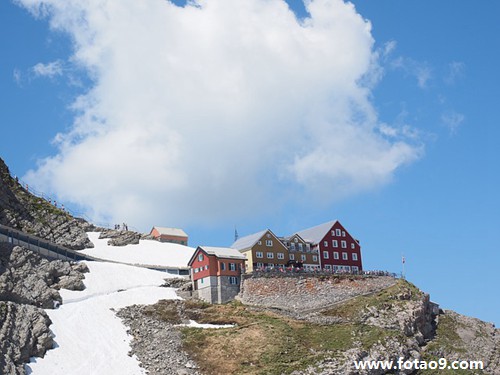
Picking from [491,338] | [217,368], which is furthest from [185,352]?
[491,338]

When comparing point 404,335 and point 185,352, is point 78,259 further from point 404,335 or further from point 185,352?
point 404,335

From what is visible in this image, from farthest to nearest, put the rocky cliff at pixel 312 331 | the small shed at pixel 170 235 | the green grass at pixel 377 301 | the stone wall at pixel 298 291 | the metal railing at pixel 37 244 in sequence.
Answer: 1. the small shed at pixel 170 235
2. the stone wall at pixel 298 291
3. the green grass at pixel 377 301
4. the metal railing at pixel 37 244
5. the rocky cliff at pixel 312 331

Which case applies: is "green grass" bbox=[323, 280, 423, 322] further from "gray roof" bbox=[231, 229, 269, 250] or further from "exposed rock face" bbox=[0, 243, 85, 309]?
"exposed rock face" bbox=[0, 243, 85, 309]

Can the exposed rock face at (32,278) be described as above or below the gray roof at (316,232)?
below

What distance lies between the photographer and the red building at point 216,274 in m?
93.8

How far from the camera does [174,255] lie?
394 ft

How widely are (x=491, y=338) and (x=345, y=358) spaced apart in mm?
40672

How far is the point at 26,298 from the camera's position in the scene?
75.8 metres

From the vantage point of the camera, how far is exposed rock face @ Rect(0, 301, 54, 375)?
207 ft

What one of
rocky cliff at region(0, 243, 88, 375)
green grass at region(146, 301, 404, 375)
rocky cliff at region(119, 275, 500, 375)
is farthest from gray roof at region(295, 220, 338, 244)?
rocky cliff at region(0, 243, 88, 375)

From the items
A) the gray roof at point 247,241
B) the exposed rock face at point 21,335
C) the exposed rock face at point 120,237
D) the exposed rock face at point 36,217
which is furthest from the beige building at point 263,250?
the exposed rock face at point 21,335

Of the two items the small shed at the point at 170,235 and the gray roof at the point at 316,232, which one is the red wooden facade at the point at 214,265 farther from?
the small shed at the point at 170,235

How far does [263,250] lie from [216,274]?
37.2 feet

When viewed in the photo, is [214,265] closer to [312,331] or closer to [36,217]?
[312,331]
